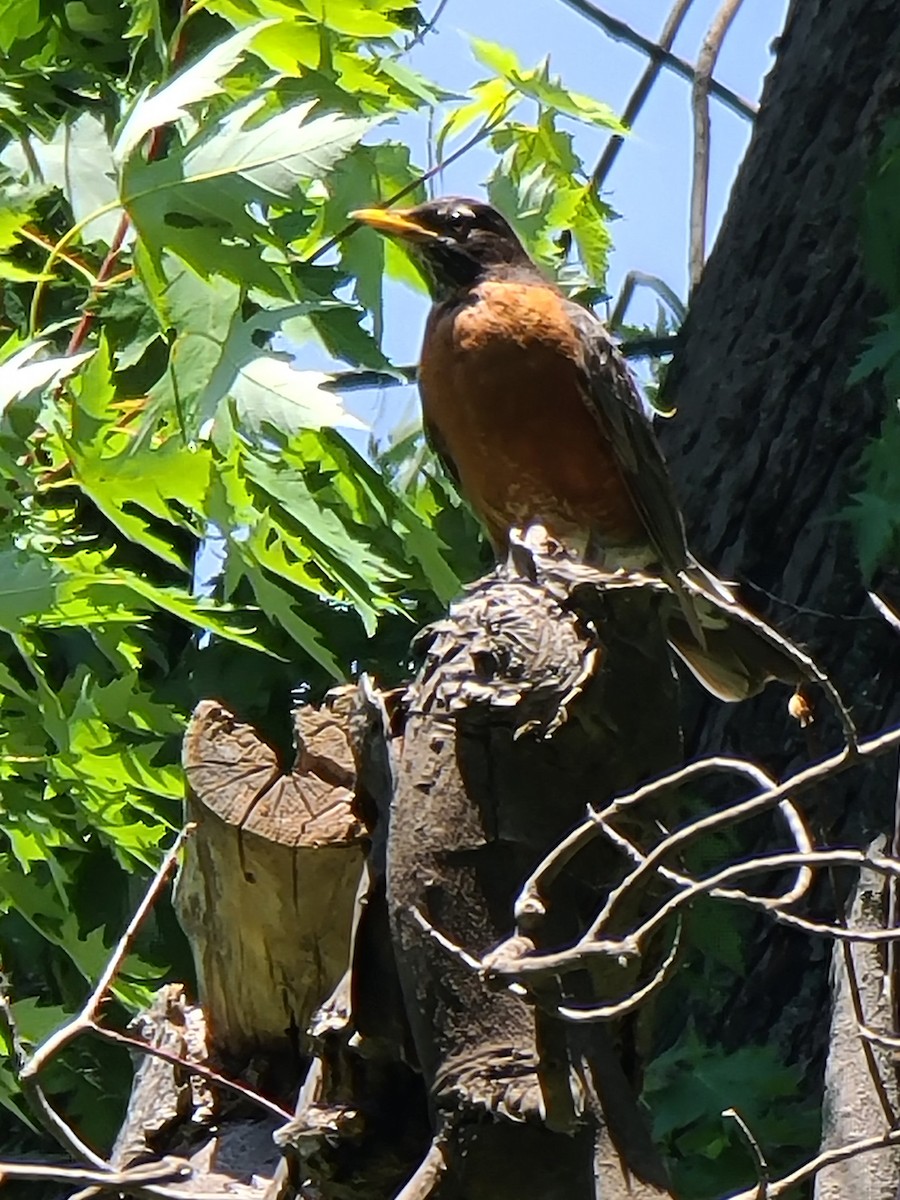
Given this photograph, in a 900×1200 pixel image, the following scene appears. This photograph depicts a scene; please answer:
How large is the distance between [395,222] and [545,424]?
60 cm

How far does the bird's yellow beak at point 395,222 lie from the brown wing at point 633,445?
36cm

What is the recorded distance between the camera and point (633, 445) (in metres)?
3.29

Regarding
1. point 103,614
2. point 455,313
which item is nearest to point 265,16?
point 103,614

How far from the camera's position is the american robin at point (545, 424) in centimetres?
328

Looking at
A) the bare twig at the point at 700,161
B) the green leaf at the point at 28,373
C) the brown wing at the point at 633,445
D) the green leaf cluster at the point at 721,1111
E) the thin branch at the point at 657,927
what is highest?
the bare twig at the point at 700,161

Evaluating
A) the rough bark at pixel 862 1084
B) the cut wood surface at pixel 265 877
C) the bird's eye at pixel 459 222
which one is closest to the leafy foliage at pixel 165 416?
the cut wood surface at pixel 265 877

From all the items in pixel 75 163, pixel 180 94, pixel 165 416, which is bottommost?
pixel 165 416

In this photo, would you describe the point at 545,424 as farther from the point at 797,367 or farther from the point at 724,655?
the point at 797,367

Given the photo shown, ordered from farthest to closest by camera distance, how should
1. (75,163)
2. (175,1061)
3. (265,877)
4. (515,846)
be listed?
1. (75,163)
2. (265,877)
3. (175,1061)
4. (515,846)

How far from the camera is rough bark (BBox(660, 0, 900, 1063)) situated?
3.83 m

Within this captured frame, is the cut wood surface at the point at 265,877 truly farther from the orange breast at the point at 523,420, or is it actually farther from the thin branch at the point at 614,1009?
the orange breast at the point at 523,420

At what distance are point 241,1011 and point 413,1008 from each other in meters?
0.51

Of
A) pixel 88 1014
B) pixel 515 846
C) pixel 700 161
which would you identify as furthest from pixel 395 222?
pixel 700 161

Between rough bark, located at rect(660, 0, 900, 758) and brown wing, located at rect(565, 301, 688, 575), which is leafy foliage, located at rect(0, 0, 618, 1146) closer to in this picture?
brown wing, located at rect(565, 301, 688, 575)
